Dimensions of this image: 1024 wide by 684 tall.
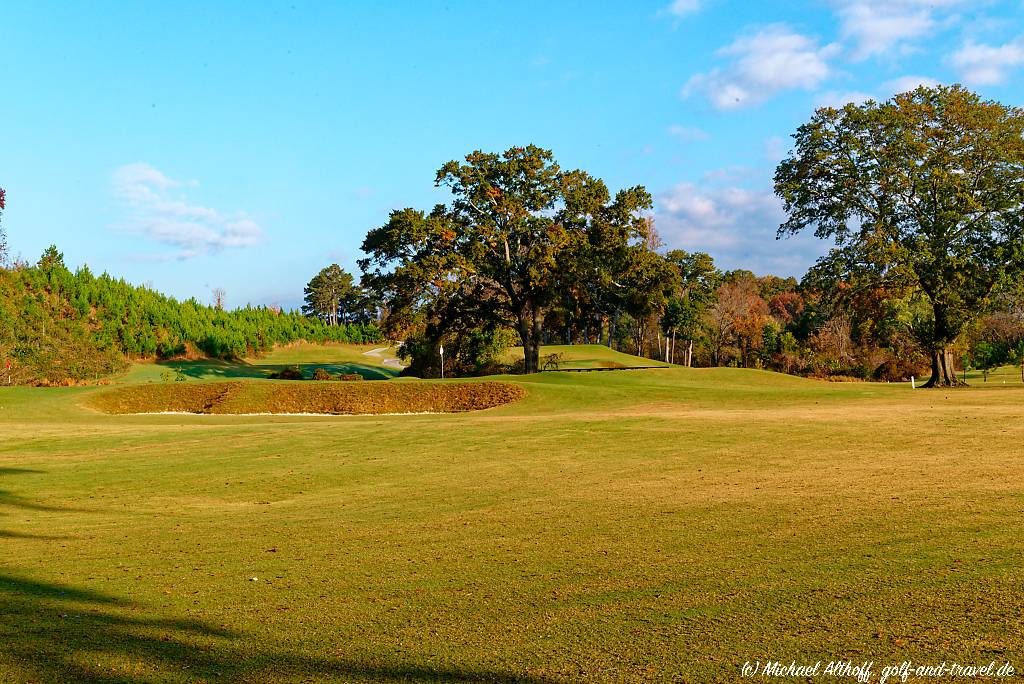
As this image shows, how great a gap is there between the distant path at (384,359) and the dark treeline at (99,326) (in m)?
7.73

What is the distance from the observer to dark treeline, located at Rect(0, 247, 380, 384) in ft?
159

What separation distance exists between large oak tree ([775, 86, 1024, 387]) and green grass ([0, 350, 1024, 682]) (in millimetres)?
21055

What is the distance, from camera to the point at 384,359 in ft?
292

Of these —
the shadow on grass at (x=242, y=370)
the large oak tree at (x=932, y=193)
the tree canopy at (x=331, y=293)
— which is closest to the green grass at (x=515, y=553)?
the large oak tree at (x=932, y=193)

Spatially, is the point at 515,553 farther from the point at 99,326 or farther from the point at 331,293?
the point at 331,293

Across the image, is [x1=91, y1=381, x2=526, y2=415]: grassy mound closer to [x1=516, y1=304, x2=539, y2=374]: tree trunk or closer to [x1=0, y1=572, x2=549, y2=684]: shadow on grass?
[x1=516, y1=304, x2=539, y2=374]: tree trunk

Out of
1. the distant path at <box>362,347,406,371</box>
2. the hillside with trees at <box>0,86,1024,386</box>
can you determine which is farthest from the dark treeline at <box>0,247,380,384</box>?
the distant path at <box>362,347,406,371</box>

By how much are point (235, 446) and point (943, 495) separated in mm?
14753

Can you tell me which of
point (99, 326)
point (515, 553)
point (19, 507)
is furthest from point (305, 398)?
point (99, 326)

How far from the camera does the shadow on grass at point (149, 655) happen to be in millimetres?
4879

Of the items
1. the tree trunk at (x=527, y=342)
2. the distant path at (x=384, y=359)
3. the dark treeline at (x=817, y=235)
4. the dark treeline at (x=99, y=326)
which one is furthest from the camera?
the distant path at (x=384, y=359)

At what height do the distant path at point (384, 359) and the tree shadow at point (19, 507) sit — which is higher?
the distant path at point (384, 359)

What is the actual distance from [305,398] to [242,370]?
122 feet

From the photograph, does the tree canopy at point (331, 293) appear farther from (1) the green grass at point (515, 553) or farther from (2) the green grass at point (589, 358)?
(1) the green grass at point (515, 553)
